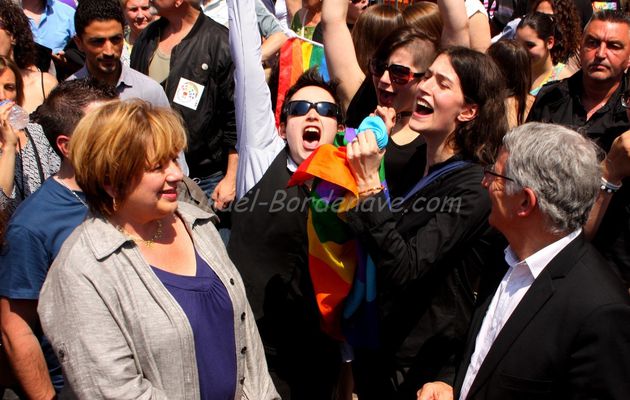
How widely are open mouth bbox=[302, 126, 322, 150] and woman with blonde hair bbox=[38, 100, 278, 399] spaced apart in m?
0.84

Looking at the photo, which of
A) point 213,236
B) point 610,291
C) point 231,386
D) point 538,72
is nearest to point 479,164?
point 610,291

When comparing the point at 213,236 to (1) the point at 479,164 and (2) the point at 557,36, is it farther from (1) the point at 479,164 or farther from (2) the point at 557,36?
(2) the point at 557,36

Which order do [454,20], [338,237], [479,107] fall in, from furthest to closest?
[454,20] → [479,107] → [338,237]

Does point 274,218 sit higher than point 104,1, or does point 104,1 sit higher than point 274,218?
point 104,1

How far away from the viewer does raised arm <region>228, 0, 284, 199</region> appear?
359cm

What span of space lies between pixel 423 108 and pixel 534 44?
3155mm

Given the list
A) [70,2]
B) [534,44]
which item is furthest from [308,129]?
[70,2]

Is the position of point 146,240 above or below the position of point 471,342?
above

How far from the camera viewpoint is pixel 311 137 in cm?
333

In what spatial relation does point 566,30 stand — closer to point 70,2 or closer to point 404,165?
point 404,165

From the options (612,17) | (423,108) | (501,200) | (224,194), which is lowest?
(224,194)

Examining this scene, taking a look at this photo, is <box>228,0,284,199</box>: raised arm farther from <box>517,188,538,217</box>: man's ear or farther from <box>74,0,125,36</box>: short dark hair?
<box>517,188,538,217</box>: man's ear

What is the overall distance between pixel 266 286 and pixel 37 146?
143 cm

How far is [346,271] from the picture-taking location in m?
2.93
